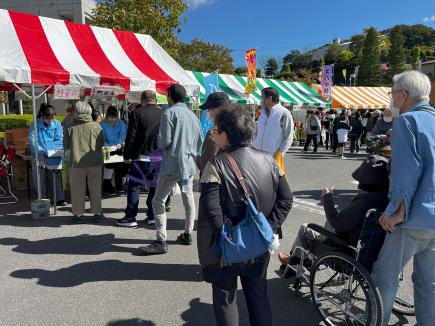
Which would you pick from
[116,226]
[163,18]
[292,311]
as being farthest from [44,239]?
[163,18]

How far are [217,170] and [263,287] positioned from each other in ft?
2.43

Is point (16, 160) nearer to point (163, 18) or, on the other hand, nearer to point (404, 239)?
point (404, 239)

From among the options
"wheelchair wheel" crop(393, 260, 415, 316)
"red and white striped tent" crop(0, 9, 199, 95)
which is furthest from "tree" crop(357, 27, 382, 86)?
"wheelchair wheel" crop(393, 260, 415, 316)

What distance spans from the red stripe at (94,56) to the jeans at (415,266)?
4.95 m

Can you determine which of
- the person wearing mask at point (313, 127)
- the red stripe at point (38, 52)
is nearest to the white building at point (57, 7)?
the person wearing mask at point (313, 127)

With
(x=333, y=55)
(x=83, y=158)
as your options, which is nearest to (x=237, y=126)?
(x=83, y=158)

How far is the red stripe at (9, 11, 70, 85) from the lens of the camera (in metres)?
5.14

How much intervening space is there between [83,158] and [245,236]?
11.9ft

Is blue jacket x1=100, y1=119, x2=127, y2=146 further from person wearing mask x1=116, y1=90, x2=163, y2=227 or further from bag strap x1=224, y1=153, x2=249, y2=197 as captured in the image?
bag strap x1=224, y1=153, x2=249, y2=197

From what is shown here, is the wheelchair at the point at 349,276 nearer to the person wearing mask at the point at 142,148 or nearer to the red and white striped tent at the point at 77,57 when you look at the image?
the person wearing mask at the point at 142,148

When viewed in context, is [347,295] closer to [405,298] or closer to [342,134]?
[405,298]

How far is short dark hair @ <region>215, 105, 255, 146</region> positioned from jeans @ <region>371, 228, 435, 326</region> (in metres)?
1.06

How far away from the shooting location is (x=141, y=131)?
475cm

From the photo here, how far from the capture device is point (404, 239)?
214cm
